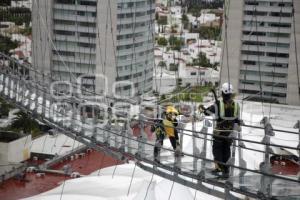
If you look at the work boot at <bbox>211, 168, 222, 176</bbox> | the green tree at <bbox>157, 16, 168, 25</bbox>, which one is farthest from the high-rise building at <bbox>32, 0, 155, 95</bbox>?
the green tree at <bbox>157, 16, 168, 25</bbox>

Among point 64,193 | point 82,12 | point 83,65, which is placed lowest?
point 64,193

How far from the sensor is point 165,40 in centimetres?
2658

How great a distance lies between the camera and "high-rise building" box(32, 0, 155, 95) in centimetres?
1473

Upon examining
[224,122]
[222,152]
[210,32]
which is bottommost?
[222,152]

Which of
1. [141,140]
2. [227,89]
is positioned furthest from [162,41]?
[227,89]

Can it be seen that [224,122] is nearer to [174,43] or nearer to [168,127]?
[168,127]

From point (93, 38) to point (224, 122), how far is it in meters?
12.8

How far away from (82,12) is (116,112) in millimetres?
11295

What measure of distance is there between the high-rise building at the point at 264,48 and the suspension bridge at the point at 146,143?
985 cm

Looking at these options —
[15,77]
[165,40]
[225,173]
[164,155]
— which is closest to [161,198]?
[15,77]

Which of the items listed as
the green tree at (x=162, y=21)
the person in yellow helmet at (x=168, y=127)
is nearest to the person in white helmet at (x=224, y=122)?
the person in yellow helmet at (x=168, y=127)

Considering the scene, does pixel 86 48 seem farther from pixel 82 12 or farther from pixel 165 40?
pixel 165 40

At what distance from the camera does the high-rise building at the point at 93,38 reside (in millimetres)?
14728

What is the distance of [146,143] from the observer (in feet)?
12.4
